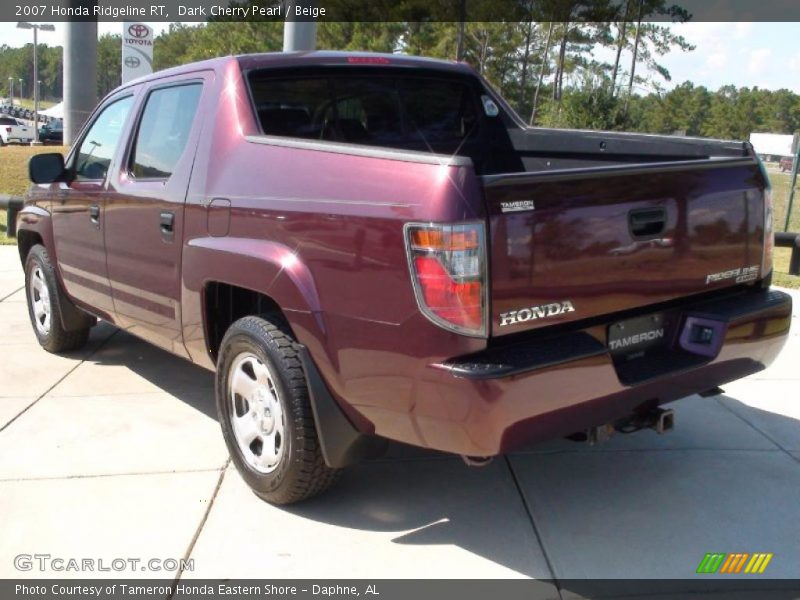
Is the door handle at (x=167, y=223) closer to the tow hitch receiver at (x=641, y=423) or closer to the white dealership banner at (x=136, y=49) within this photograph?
the tow hitch receiver at (x=641, y=423)

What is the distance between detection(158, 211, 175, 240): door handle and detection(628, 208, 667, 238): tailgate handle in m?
2.19

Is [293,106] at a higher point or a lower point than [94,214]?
higher

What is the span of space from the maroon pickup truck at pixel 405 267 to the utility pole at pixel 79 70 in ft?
49.1

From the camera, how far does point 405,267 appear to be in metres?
2.87

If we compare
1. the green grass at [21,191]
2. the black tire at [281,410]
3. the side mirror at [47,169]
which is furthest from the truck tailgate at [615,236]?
the green grass at [21,191]

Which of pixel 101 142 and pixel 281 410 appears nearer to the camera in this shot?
pixel 281 410

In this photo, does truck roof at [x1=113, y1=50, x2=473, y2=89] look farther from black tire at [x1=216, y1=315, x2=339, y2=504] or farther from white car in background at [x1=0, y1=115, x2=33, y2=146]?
white car in background at [x1=0, y1=115, x2=33, y2=146]

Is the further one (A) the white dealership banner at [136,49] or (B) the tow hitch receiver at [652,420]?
(A) the white dealership banner at [136,49]

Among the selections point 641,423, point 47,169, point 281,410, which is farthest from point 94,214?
point 641,423

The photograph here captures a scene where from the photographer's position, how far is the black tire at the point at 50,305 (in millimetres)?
5754

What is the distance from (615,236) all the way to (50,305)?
4.30m

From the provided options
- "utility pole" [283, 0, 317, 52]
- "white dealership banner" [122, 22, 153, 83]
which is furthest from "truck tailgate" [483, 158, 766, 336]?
"white dealership banner" [122, 22, 153, 83]

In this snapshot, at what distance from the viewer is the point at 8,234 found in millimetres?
12359

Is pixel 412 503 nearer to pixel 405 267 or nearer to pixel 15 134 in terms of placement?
pixel 405 267
